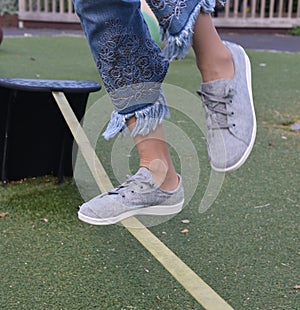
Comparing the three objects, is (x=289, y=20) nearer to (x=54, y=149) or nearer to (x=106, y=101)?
(x=106, y=101)

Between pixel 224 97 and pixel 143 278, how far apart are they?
0.59m

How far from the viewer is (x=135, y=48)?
1634mm

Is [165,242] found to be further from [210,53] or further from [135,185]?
[210,53]

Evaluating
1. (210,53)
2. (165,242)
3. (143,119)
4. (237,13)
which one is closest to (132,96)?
(143,119)

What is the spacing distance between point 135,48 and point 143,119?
7.5 inches

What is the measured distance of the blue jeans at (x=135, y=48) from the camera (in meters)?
1.48

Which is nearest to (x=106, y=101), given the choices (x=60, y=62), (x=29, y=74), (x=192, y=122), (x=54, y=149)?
(x=192, y=122)

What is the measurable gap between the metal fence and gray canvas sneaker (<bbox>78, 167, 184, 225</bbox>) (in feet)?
25.9

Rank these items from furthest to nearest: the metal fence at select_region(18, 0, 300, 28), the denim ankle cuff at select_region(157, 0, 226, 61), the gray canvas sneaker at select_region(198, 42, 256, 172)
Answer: the metal fence at select_region(18, 0, 300, 28) → the gray canvas sneaker at select_region(198, 42, 256, 172) → the denim ankle cuff at select_region(157, 0, 226, 61)

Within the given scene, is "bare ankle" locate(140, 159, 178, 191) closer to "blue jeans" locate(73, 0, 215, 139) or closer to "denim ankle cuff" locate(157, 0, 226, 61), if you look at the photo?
"blue jeans" locate(73, 0, 215, 139)

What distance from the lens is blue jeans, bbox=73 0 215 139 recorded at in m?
1.48

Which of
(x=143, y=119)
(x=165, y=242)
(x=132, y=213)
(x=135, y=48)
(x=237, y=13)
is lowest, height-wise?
(x=237, y=13)

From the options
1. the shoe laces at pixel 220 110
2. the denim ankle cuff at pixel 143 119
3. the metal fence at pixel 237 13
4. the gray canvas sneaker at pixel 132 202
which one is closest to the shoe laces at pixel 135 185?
the gray canvas sneaker at pixel 132 202

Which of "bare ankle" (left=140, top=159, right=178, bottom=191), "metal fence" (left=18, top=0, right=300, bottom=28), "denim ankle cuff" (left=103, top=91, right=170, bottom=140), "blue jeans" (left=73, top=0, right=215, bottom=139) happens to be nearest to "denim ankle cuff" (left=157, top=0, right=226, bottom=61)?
"blue jeans" (left=73, top=0, right=215, bottom=139)
